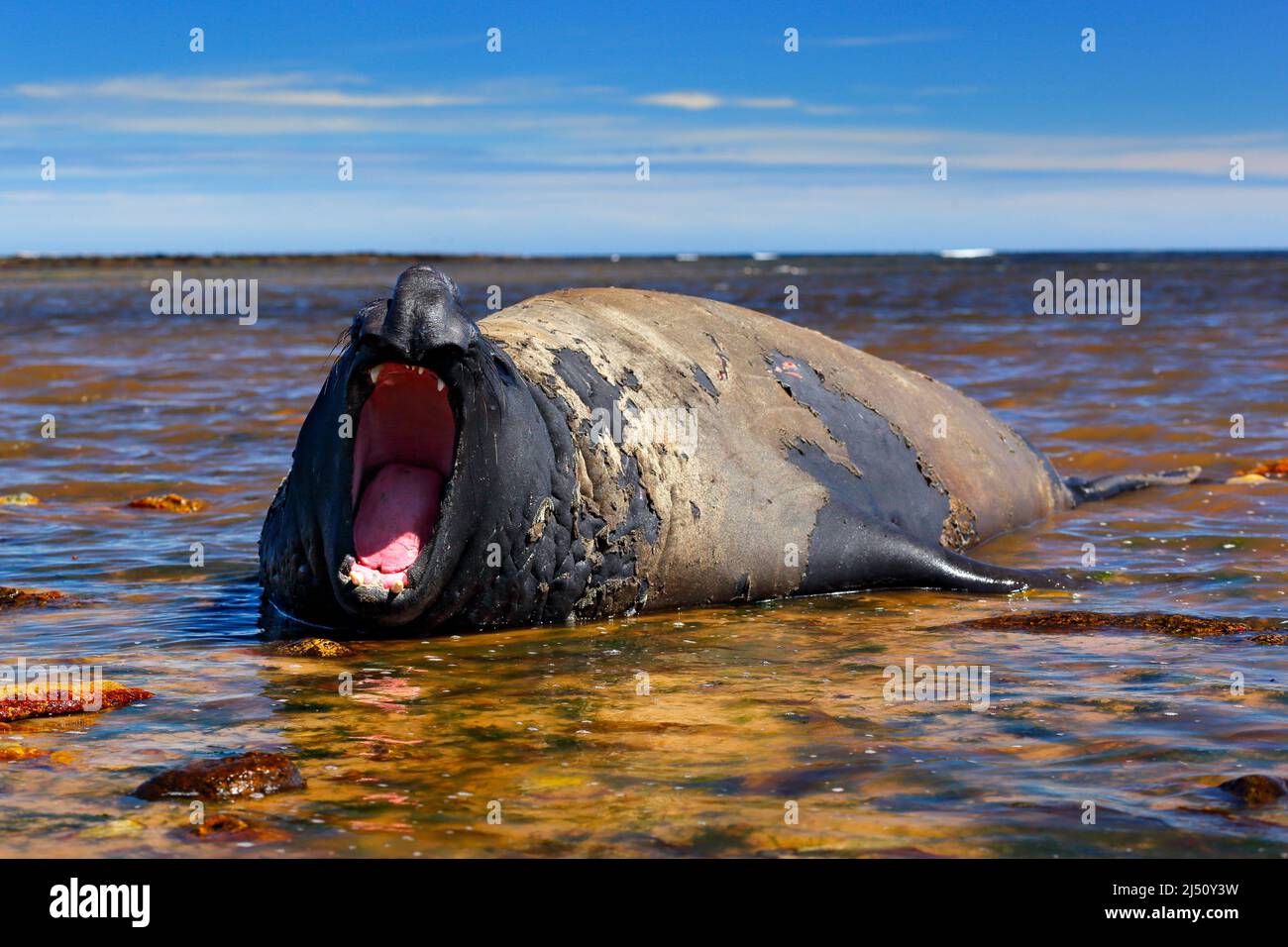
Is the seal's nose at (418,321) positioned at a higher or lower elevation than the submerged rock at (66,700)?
higher

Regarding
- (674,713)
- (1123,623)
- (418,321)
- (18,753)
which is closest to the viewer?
(18,753)

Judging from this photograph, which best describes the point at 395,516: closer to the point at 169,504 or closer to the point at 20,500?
the point at 169,504

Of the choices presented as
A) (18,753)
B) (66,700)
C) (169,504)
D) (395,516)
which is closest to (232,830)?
(18,753)

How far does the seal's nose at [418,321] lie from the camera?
15.7ft

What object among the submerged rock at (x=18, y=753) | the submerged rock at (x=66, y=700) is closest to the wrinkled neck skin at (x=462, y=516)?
the submerged rock at (x=66, y=700)

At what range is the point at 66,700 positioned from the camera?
4.36m

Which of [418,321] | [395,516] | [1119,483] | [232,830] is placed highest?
[418,321]

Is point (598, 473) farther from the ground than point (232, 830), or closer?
farther from the ground

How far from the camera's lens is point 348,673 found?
4.88 m

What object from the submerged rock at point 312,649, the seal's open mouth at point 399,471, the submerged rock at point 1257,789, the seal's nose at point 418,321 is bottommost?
the submerged rock at point 1257,789

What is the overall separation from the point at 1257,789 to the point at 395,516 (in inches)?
117

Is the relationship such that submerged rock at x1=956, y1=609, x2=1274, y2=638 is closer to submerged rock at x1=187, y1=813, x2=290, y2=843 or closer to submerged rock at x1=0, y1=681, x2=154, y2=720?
submerged rock at x1=0, y1=681, x2=154, y2=720

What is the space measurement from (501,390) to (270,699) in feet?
4.47

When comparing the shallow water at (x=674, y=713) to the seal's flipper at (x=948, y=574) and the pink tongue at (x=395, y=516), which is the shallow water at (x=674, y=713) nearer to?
the seal's flipper at (x=948, y=574)
